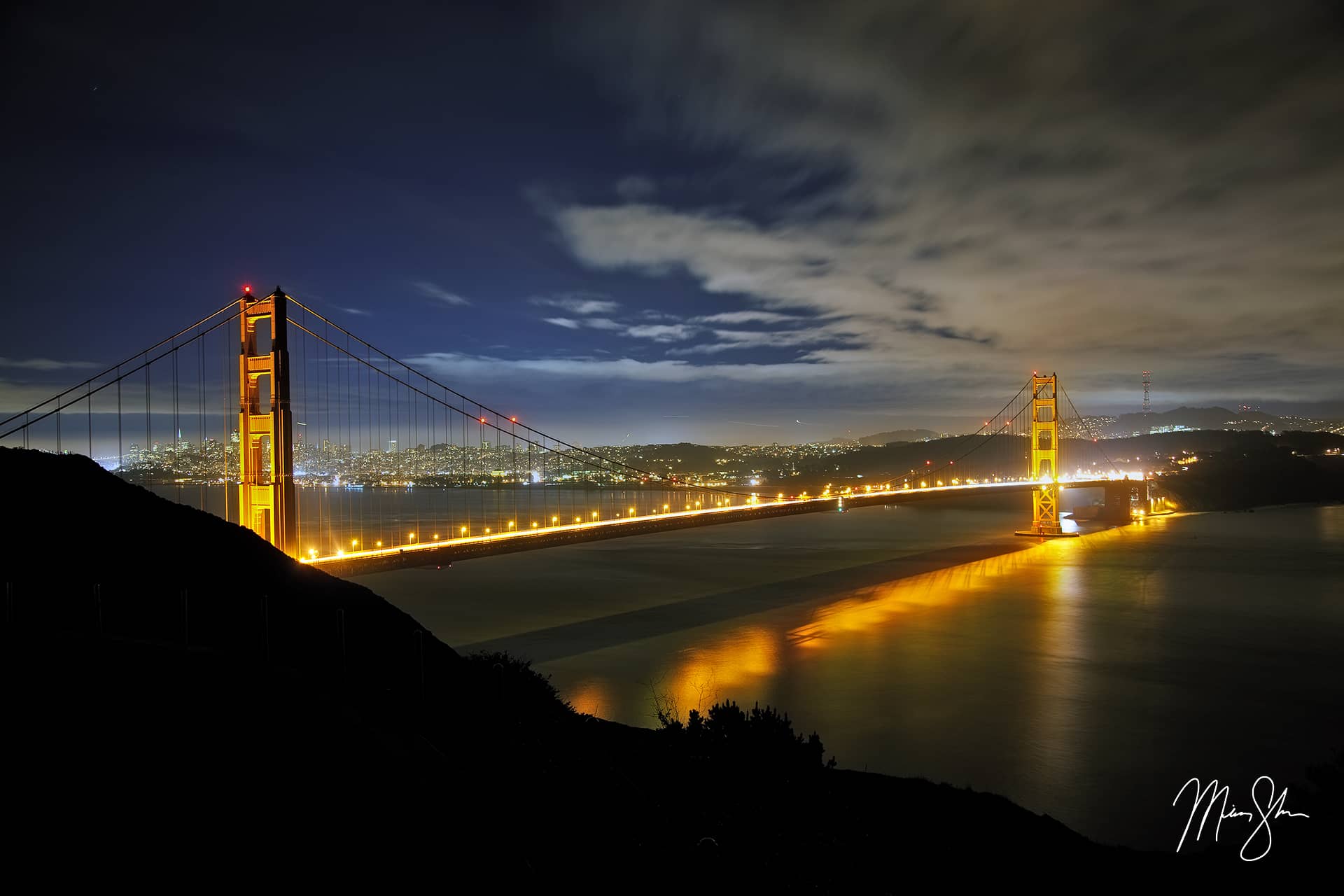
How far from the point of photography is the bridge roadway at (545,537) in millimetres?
18828

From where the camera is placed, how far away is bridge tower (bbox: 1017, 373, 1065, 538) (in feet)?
164

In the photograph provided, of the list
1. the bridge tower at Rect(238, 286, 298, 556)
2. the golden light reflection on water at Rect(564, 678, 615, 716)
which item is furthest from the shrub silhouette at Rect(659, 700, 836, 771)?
the bridge tower at Rect(238, 286, 298, 556)

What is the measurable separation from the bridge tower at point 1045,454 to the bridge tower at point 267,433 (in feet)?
152

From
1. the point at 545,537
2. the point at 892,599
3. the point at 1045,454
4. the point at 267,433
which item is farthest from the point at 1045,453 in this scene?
the point at 267,433

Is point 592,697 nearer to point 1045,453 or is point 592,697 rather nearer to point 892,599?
point 892,599

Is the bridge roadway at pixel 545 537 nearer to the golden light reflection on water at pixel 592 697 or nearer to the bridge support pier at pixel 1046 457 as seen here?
the golden light reflection on water at pixel 592 697

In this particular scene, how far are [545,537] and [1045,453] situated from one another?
1584 inches

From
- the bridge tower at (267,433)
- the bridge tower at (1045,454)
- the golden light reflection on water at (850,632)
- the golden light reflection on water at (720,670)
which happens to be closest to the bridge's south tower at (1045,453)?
the bridge tower at (1045,454)

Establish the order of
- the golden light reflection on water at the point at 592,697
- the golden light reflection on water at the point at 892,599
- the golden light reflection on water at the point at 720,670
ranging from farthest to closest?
the golden light reflection on water at the point at 892,599 < the golden light reflection on water at the point at 720,670 < the golden light reflection on water at the point at 592,697

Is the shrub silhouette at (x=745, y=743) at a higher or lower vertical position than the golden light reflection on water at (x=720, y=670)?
higher

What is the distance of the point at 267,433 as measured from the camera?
619 inches

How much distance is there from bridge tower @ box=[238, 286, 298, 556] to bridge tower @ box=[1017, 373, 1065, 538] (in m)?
46.2

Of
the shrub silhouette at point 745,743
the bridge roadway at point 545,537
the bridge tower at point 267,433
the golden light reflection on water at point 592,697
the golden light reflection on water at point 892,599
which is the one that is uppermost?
the bridge tower at point 267,433

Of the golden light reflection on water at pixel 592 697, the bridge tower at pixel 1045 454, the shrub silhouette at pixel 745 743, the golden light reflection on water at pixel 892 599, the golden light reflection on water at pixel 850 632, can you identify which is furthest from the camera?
the bridge tower at pixel 1045 454
